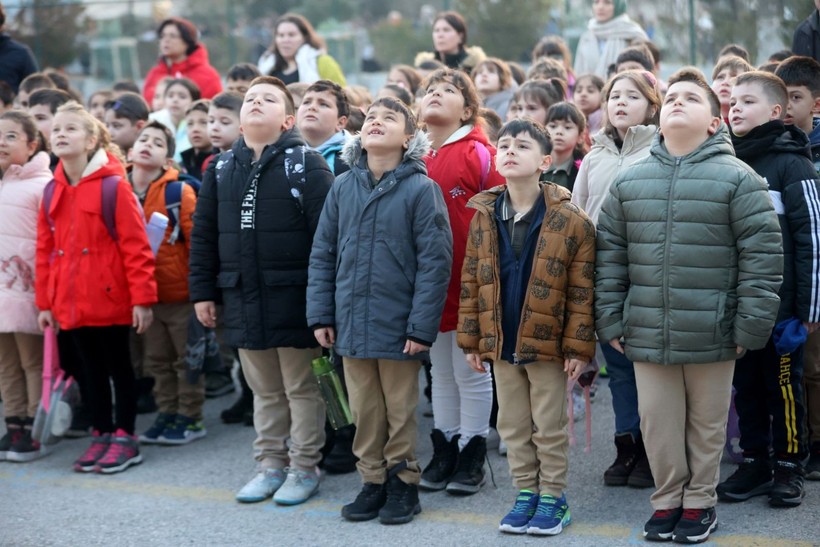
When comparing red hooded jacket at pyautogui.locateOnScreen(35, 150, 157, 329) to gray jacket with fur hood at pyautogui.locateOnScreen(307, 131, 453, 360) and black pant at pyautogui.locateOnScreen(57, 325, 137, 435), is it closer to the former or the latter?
black pant at pyautogui.locateOnScreen(57, 325, 137, 435)

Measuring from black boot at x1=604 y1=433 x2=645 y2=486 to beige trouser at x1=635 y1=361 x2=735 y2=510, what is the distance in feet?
2.10

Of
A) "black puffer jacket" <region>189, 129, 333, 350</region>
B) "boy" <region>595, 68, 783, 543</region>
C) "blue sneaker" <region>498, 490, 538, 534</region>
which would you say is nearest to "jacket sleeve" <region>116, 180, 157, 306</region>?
"black puffer jacket" <region>189, 129, 333, 350</region>

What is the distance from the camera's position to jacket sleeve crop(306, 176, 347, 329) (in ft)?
17.0

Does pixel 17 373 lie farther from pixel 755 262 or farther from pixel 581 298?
pixel 755 262

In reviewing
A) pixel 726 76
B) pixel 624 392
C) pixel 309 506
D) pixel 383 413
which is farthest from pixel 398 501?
pixel 726 76

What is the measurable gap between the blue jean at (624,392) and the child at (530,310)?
1.90ft

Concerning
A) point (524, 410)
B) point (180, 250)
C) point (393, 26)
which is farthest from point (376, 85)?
point (524, 410)

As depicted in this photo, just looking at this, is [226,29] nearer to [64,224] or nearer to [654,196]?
[64,224]

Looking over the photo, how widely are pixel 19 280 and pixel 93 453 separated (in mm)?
1151

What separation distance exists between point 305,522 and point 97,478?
1.54 m

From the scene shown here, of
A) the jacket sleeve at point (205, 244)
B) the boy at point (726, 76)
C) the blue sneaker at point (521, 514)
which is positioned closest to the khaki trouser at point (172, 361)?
the jacket sleeve at point (205, 244)

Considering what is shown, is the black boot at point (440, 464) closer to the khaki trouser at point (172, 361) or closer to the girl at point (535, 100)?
the khaki trouser at point (172, 361)

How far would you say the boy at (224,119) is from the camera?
6750 mm

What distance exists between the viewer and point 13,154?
6.59 m
